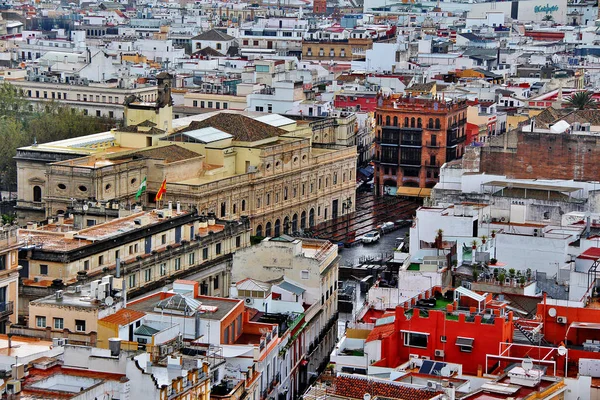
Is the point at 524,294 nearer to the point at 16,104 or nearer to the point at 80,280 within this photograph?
Result: the point at 80,280

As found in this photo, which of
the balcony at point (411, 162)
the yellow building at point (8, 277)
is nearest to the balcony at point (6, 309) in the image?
the yellow building at point (8, 277)

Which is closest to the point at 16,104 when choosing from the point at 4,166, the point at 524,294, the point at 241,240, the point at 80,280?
the point at 4,166

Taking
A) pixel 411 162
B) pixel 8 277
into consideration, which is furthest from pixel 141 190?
pixel 411 162

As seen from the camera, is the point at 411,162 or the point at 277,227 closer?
the point at 277,227

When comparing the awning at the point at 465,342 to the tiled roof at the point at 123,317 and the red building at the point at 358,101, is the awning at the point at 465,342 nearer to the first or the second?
the tiled roof at the point at 123,317

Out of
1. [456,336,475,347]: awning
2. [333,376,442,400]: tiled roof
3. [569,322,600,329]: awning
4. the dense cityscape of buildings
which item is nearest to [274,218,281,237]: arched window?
the dense cityscape of buildings

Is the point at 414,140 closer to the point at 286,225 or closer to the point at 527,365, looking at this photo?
the point at 286,225
